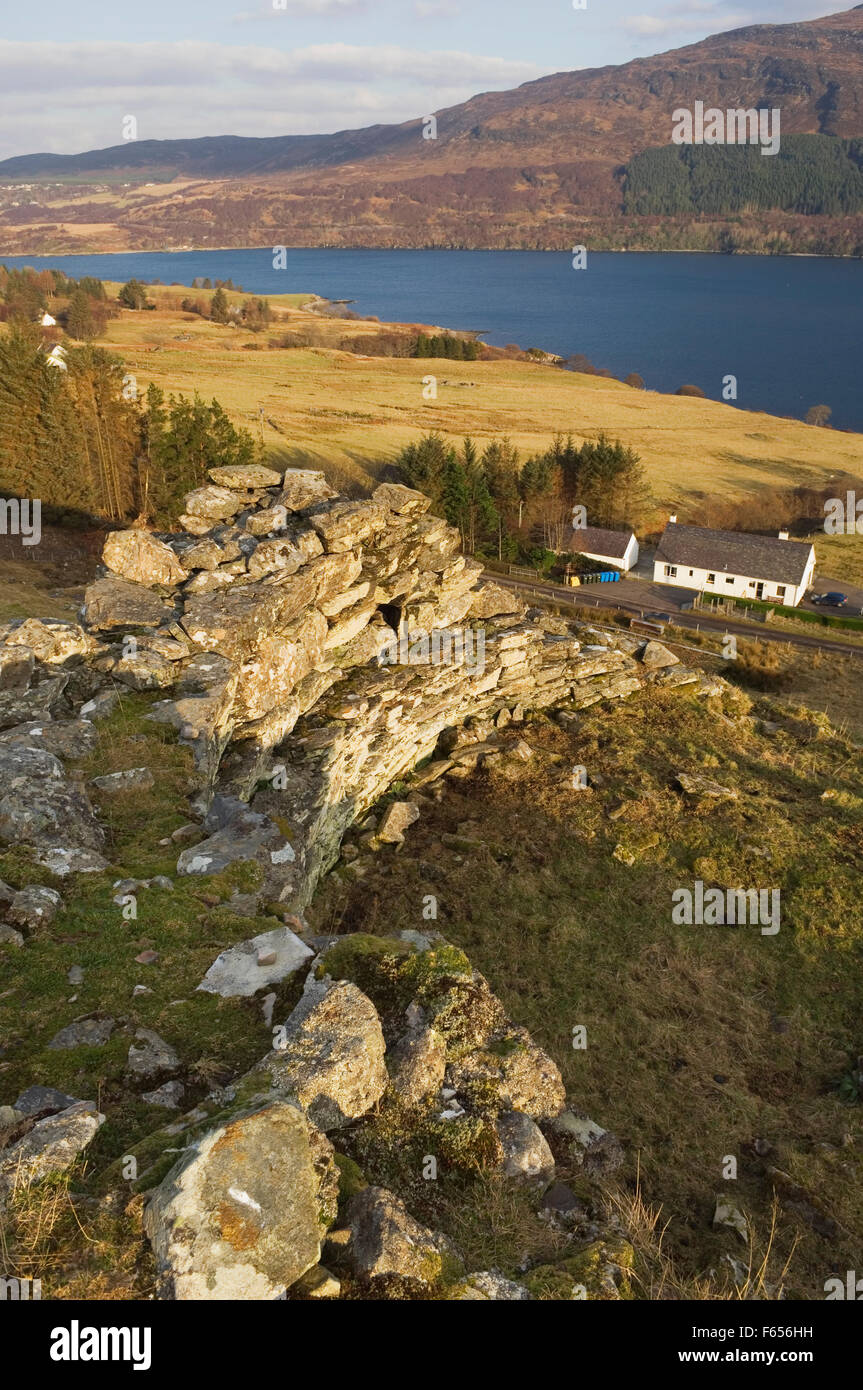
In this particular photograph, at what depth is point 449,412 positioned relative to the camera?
10231cm

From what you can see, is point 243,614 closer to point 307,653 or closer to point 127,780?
point 307,653

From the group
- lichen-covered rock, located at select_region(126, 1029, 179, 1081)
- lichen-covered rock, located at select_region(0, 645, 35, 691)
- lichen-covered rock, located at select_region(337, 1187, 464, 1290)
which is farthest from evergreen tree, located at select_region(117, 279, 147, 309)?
lichen-covered rock, located at select_region(337, 1187, 464, 1290)

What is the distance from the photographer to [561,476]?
68.4 meters

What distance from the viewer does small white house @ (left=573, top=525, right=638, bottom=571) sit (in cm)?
6234

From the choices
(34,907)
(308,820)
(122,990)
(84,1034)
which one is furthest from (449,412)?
(84,1034)

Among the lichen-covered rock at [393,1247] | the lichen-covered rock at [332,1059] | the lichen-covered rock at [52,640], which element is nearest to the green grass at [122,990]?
the lichen-covered rock at [332,1059]

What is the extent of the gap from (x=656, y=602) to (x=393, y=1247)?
54.4 meters

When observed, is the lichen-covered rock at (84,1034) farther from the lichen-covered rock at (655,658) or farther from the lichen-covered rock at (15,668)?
the lichen-covered rock at (655,658)

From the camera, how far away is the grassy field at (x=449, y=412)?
83.2 meters

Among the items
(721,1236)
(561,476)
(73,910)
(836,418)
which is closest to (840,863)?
(721,1236)

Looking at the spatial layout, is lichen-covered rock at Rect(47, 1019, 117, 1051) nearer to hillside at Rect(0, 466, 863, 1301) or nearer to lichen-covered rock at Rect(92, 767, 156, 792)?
hillside at Rect(0, 466, 863, 1301)

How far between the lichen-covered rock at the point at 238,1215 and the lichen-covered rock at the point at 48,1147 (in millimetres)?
1128

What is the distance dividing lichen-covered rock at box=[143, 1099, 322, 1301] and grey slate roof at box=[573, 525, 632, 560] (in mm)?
59378
